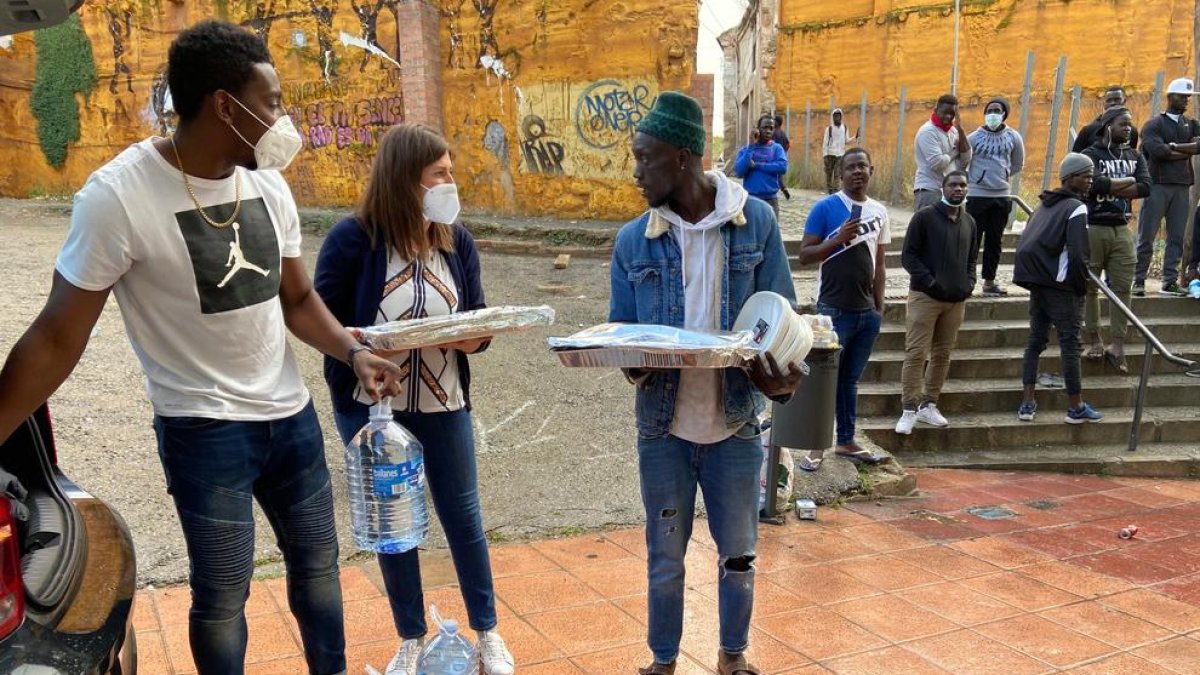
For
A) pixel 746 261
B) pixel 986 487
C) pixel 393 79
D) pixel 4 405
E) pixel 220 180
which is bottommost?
pixel 986 487

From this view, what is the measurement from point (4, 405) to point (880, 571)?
384 cm

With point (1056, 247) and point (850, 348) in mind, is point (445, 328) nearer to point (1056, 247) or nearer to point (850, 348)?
point (850, 348)

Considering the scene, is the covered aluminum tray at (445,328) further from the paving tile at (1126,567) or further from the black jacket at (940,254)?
the black jacket at (940,254)

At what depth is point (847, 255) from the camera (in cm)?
550

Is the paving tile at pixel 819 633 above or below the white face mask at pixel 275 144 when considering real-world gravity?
below

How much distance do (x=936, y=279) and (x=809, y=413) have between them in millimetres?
2209

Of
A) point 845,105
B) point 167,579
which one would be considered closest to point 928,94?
point 845,105

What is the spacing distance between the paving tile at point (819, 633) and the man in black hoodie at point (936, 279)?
332cm

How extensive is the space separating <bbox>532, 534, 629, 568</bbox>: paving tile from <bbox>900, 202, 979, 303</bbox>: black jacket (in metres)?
3.40

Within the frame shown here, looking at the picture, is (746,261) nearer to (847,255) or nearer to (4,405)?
(4,405)

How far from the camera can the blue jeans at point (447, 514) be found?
9.61 ft

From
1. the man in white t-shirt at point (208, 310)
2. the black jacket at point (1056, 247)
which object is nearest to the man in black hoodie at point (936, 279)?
the black jacket at point (1056, 247)

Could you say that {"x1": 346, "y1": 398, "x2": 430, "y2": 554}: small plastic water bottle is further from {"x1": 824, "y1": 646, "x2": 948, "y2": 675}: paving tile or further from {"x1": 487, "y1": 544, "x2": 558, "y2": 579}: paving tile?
{"x1": 824, "y1": 646, "x2": 948, "y2": 675}: paving tile

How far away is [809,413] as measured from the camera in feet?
15.4
